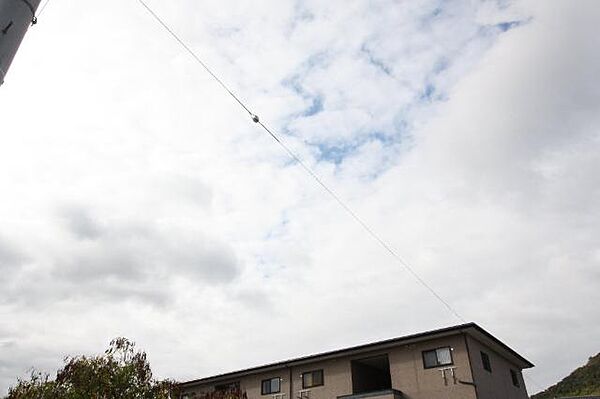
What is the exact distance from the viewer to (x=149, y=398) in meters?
16.2

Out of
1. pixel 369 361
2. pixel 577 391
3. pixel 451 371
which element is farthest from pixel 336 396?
pixel 577 391

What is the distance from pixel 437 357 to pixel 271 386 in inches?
405

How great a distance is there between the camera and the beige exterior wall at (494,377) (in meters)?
21.3

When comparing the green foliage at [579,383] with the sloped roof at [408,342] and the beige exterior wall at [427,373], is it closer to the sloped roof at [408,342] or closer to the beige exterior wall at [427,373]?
the sloped roof at [408,342]

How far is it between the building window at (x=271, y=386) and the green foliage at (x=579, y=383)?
38.2m

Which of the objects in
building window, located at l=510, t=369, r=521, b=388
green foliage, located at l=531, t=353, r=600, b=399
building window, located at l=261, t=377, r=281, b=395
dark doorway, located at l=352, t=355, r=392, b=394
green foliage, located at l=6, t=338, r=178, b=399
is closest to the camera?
green foliage, located at l=6, t=338, r=178, b=399

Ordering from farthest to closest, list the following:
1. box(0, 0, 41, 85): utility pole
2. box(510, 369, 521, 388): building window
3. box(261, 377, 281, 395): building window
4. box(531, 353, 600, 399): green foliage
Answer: box(531, 353, 600, 399): green foliage
box(261, 377, 281, 395): building window
box(510, 369, 521, 388): building window
box(0, 0, 41, 85): utility pole

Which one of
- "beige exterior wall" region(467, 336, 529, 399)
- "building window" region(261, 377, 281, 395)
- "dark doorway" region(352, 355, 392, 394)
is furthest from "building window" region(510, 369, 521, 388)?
"building window" region(261, 377, 281, 395)

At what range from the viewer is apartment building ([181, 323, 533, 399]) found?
2125 centimetres

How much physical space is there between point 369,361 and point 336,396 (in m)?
2.66

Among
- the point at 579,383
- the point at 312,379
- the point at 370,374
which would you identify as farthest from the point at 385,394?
the point at 579,383

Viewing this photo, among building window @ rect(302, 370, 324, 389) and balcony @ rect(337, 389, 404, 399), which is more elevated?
building window @ rect(302, 370, 324, 389)

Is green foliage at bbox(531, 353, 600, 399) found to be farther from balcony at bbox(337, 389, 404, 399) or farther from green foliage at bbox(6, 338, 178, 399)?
green foliage at bbox(6, 338, 178, 399)

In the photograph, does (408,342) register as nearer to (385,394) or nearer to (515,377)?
(385,394)
